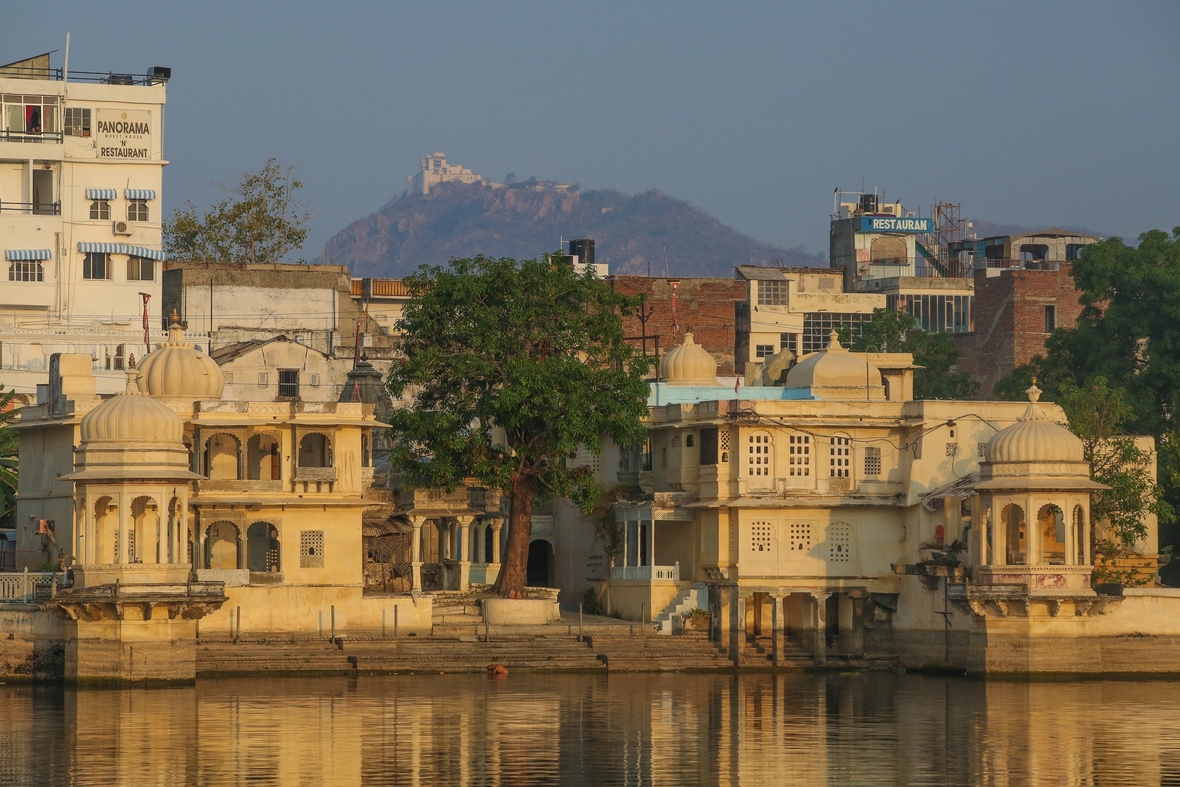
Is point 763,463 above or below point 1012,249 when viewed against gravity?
below

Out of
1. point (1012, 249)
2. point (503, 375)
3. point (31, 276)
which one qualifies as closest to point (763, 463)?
point (503, 375)

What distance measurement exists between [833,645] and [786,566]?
242 cm

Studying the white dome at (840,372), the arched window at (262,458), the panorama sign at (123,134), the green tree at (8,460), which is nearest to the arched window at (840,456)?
the white dome at (840,372)

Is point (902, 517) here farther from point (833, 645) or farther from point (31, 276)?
point (31, 276)

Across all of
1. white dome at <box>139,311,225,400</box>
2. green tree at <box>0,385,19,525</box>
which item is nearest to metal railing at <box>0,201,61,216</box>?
green tree at <box>0,385,19,525</box>

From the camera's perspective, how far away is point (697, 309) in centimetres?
8825

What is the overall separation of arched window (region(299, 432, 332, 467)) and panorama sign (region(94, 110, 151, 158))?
84.5 feet

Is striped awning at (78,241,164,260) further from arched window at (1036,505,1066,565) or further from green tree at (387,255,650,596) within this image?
arched window at (1036,505,1066,565)

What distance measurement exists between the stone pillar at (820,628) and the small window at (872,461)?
10.4ft

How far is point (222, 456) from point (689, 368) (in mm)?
13958

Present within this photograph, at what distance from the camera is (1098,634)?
5238 cm

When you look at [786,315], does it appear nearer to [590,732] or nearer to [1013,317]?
[1013,317]

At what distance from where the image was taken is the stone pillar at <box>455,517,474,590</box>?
59.8 m

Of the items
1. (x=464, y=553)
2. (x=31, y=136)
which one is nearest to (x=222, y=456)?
(x=464, y=553)
